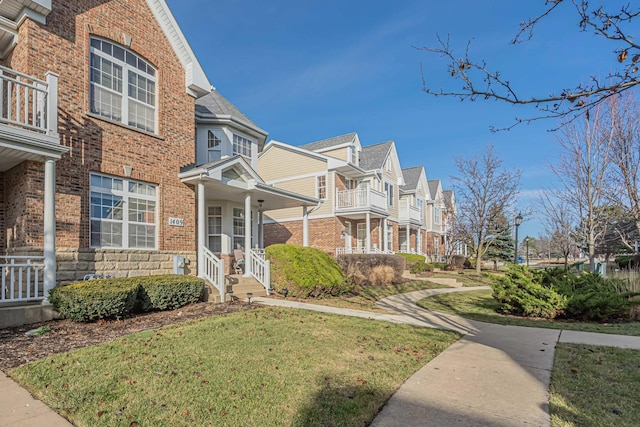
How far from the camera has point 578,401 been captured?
392 cm

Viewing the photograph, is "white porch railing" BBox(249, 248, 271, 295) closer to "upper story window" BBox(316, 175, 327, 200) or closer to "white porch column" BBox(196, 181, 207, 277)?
"white porch column" BBox(196, 181, 207, 277)

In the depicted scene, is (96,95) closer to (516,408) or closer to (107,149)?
(107,149)

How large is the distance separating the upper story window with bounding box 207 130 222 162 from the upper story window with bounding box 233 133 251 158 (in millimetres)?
745

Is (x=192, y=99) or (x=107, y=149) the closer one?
(x=107, y=149)

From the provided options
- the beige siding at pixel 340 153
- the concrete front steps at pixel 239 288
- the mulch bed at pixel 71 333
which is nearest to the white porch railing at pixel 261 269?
the concrete front steps at pixel 239 288

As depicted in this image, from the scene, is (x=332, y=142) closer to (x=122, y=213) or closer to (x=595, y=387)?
(x=122, y=213)

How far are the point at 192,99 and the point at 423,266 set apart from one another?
17.9 metres

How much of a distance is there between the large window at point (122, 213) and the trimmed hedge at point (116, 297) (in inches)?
80.6

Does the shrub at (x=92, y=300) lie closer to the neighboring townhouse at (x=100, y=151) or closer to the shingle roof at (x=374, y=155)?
the neighboring townhouse at (x=100, y=151)

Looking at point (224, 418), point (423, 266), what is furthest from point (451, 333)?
point (423, 266)

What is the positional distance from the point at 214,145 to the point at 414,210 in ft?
72.2

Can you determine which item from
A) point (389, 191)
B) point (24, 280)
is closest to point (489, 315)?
point (24, 280)

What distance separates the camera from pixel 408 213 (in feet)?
103

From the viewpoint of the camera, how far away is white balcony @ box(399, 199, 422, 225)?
31306mm
